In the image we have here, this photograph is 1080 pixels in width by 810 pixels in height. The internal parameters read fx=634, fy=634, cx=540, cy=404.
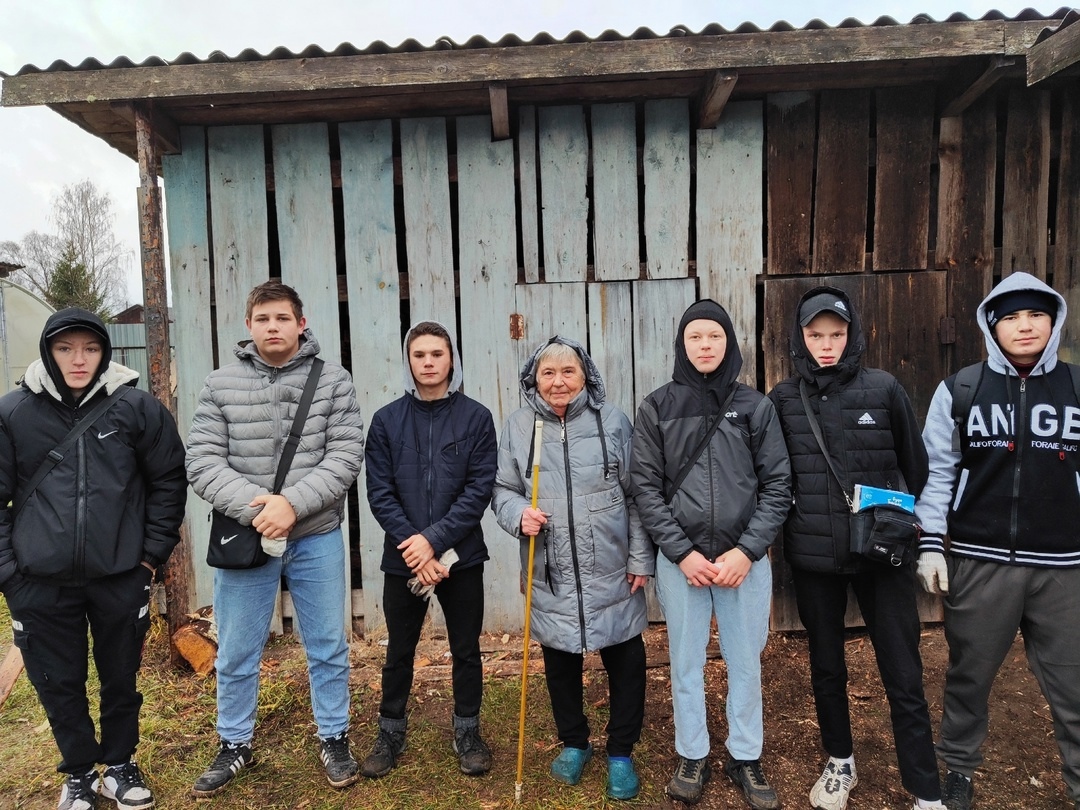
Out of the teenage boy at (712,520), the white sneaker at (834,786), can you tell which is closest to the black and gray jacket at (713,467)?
the teenage boy at (712,520)

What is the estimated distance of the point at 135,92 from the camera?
396 centimetres

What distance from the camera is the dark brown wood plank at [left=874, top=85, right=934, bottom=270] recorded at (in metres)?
4.36

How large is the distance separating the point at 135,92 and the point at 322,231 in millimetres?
1334

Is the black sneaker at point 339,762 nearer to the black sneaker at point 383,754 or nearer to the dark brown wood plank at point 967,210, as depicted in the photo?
the black sneaker at point 383,754

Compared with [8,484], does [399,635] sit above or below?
below

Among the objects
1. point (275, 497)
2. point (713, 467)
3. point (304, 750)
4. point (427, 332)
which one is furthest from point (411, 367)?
point (304, 750)

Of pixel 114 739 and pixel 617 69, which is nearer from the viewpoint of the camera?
pixel 114 739

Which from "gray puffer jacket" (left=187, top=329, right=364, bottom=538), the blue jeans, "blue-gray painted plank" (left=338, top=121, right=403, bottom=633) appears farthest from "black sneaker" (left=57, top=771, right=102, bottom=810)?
"blue-gray painted plank" (left=338, top=121, right=403, bottom=633)

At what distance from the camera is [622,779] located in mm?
2967

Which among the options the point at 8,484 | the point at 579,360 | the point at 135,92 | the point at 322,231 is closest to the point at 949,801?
the point at 579,360

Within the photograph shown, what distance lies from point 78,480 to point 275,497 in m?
0.88

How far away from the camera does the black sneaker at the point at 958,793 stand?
2.85 meters

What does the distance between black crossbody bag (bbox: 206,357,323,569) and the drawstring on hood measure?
6.01ft

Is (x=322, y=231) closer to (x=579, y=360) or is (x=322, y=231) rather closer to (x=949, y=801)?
(x=579, y=360)
